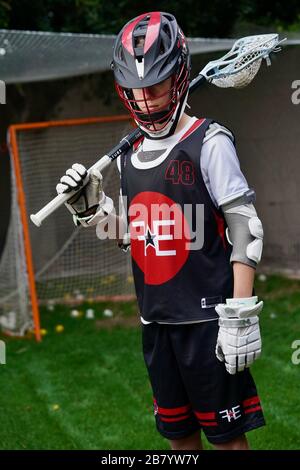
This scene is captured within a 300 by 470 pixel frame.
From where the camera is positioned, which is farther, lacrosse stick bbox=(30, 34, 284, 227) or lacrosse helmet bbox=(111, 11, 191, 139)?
lacrosse stick bbox=(30, 34, 284, 227)

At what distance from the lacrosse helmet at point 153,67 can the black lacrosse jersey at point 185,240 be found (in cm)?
11

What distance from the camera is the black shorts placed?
2.76m

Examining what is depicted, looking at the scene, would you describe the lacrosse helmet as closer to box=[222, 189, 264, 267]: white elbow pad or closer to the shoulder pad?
the shoulder pad

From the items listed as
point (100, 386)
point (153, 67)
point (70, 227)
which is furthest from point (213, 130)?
point (70, 227)

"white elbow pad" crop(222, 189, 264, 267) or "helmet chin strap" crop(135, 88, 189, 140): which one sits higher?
"helmet chin strap" crop(135, 88, 189, 140)

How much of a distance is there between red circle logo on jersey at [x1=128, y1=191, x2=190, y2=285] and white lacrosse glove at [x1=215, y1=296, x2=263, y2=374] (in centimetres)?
24

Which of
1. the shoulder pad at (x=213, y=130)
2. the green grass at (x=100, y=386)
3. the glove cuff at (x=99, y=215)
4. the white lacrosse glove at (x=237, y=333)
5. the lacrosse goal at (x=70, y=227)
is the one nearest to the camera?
the white lacrosse glove at (x=237, y=333)

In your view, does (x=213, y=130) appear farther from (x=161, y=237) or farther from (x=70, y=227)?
(x=70, y=227)

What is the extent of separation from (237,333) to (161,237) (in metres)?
0.45

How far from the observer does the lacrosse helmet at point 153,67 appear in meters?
2.67

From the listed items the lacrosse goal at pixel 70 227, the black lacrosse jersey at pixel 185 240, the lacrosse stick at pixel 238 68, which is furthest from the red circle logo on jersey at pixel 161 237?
the lacrosse goal at pixel 70 227

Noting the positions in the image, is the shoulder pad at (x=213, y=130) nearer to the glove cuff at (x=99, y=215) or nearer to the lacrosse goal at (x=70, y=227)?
the glove cuff at (x=99, y=215)

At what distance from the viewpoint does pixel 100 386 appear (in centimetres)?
509

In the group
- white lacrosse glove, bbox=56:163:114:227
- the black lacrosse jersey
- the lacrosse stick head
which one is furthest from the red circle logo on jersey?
the lacrosse stick head
